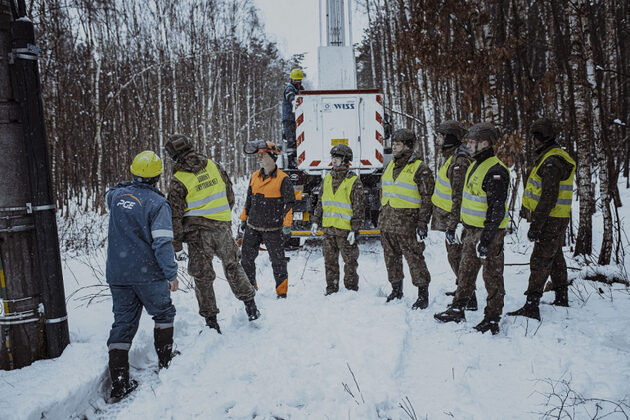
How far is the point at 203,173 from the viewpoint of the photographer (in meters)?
4.07

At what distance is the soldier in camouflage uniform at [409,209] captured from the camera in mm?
4723

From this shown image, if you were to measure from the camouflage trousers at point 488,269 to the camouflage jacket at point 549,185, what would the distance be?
44 centimetres

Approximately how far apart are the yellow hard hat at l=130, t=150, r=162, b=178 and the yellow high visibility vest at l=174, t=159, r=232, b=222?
718mm

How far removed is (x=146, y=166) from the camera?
3.22 meters

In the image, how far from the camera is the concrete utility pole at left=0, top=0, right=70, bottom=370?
304 cm

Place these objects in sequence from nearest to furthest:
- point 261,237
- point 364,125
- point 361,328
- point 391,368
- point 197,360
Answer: point 391,368 → point 197,360 → point 361,328 → point 261,237 → point 364,125

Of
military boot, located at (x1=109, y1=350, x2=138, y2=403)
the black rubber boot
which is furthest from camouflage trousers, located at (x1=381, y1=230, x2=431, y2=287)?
military boot, located at (x1=109, y1=350, x2=138, y2=403)

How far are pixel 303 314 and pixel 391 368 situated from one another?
1562 mm

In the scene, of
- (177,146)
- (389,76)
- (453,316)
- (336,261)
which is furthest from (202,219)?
(389,76)

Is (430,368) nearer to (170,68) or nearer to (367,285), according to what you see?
(367,285)

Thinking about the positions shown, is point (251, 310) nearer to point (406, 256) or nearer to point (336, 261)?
point (336, 261)

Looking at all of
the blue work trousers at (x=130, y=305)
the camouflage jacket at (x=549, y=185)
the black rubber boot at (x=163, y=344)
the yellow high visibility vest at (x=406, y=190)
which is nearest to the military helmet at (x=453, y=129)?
the yellow high visibility vest at (x=406, y=190)

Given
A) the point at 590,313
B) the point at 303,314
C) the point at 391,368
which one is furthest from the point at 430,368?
the point at 590,313

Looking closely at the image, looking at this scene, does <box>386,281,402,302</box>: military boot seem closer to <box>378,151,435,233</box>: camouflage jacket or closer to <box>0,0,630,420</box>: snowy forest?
<box>0,0,630,420</box>: snowy forest
